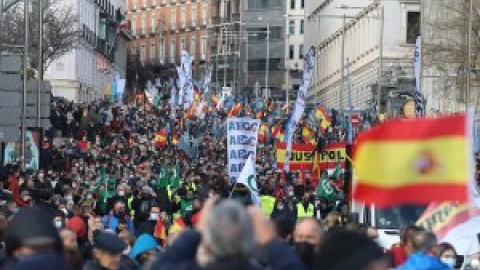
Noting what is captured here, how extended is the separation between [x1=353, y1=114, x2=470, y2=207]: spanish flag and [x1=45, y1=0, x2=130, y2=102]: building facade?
7484cm

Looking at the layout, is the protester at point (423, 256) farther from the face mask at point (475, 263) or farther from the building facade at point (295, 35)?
the building facade at point (295, 35)

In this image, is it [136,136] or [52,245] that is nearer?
[52,245]

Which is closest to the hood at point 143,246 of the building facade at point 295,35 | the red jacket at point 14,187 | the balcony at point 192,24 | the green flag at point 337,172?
the red jacket at point 14,187

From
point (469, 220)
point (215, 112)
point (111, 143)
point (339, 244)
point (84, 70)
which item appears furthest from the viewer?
point (84, 70)

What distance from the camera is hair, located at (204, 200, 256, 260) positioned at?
8.53 metres

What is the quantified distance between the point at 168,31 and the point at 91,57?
7351 centimetres

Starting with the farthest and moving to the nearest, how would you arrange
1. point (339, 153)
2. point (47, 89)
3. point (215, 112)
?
1. point (215, 112)
2. point (47, 89)
3. point (339, 153)

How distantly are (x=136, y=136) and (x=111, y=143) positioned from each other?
25.7 ft

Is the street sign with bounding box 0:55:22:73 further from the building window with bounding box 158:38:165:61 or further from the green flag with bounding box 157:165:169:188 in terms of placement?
the building window with bounding box 158:38:165:61

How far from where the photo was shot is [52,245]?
9.82 m

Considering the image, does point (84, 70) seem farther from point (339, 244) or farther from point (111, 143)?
point (339, 244)

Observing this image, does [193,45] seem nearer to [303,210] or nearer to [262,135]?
[262,135]

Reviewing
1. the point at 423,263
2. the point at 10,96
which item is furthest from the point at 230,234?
the point at 10,96

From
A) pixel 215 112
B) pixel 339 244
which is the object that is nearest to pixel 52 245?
pixel 339 244
